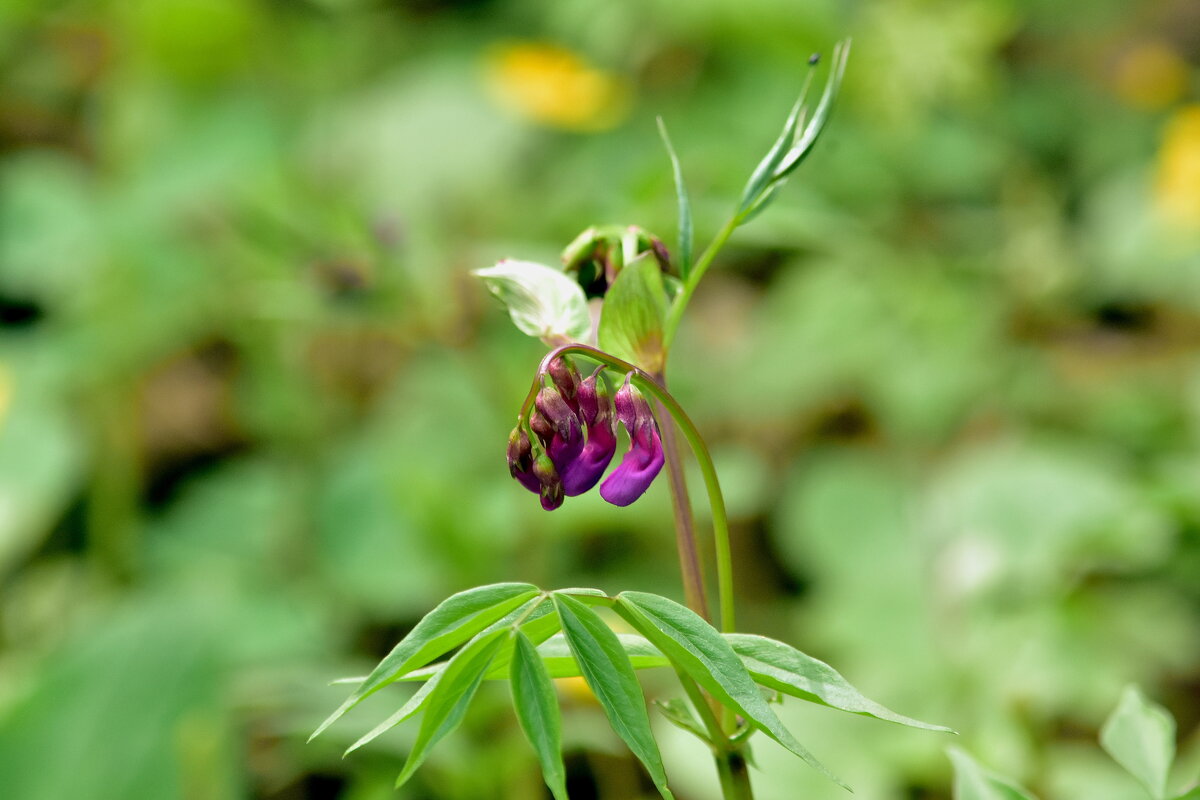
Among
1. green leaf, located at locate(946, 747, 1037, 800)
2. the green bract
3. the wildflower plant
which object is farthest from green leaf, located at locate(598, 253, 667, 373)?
green leaf, located at locate(946, 747, 1037, 800)

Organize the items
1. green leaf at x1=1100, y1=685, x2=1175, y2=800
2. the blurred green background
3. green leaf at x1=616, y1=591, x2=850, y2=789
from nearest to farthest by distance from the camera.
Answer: green leaf at x1=616, y1=591, x2=850, y2=789 → green leaf at x1=1100, y1=685, x2=1175, y2=800 → the blurred green background

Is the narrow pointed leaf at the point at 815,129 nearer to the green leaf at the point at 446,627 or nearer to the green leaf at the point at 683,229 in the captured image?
the green leaf at the point at 683,229

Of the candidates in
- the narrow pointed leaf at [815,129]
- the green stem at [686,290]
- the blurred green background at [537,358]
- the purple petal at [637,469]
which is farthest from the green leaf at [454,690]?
the blurred green background at [537,358]

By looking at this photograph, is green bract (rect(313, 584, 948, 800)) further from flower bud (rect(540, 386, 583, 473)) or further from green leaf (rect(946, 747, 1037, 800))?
green leaf (rect(946, 747, 1037, 800))

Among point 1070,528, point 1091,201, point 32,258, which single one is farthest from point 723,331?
point 32,258

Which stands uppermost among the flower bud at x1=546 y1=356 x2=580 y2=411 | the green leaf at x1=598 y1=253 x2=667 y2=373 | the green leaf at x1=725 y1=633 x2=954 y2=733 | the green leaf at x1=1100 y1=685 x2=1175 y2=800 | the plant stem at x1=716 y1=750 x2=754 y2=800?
the green leaf at x1=598 y1=253 x2=667 y2=373

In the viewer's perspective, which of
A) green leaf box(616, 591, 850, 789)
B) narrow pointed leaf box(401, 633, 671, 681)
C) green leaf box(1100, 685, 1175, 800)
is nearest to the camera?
green leaf box(616, 591, 850, 789)

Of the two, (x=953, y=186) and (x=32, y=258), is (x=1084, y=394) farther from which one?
(x=32, y=258)
